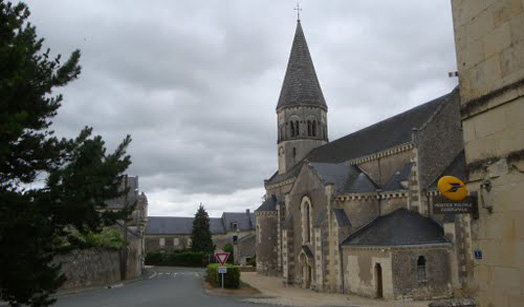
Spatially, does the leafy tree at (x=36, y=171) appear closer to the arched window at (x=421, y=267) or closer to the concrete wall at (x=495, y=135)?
the concrete wall at (x=495, y=135)

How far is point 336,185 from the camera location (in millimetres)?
31250

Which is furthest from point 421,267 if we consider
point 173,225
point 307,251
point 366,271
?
point 173,225

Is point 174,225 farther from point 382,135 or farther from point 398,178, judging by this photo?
point 398,178

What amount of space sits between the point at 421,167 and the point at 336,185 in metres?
5.33

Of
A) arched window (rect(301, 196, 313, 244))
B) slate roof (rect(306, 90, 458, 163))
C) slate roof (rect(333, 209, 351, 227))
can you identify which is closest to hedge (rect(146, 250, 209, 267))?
slate roof (rect(306, 90, 458, 163))

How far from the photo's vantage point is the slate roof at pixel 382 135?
31125 millimetres

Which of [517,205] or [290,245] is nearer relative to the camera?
[517,205]

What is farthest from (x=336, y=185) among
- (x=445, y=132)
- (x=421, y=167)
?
(x=445, y=132)

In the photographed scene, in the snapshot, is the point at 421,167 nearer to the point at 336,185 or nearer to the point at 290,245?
the point at 336,185

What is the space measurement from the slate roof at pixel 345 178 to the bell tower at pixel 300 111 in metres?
14.1

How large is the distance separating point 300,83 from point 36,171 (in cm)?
3991

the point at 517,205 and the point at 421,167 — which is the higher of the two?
the point at 421,167

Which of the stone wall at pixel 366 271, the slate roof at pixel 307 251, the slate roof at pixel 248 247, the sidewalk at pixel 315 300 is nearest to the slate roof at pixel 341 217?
the stone wall at pixel 366 271

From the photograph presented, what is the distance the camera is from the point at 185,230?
8281cm
